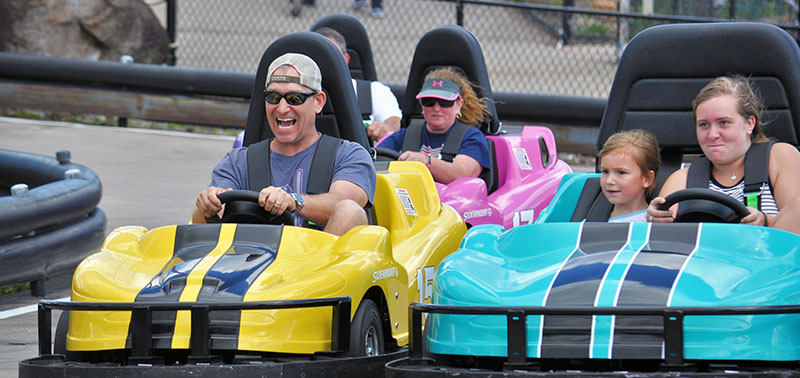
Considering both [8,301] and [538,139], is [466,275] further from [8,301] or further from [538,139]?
[538,139]

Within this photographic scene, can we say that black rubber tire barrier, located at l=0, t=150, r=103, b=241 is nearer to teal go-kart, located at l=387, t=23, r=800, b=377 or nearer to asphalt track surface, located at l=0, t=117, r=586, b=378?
asphalt track surface, located at l=0, t=117, r=586, b=378

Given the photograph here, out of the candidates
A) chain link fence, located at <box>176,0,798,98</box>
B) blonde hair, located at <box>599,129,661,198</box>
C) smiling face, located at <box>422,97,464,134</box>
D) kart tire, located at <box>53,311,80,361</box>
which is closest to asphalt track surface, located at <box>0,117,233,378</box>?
kart tire, located at <box>53,311,80,361</box>

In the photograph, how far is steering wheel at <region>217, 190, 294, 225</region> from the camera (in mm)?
4316

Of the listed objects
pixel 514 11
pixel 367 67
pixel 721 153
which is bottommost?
pixel 721 153

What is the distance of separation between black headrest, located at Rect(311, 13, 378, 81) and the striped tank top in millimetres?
4712

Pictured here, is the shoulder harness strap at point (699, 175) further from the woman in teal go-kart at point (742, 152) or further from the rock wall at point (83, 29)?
the rock wall at point (83, 29)

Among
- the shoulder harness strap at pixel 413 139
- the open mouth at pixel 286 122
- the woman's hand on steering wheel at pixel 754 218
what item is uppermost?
the shoulder harness strap at pixel 413 139

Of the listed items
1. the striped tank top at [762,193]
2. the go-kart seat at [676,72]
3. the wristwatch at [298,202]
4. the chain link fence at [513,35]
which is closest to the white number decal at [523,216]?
the go-kart seat at [676,72]

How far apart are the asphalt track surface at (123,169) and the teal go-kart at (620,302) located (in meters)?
2.39

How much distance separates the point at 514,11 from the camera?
16047 millimetres

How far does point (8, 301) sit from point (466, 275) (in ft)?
11.4

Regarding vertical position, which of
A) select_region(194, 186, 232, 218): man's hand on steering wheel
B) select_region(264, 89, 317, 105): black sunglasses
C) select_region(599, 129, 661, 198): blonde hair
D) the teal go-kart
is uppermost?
select_region(264, 89, 317, 105): black sunglasses

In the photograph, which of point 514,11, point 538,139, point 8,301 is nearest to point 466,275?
point 8,301

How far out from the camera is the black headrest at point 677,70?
16.2ft
